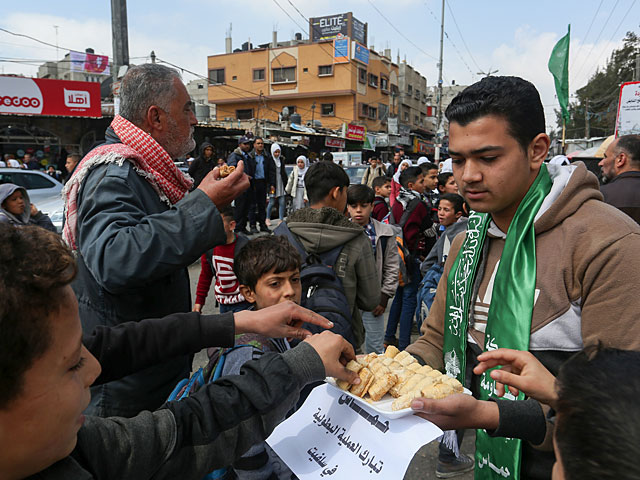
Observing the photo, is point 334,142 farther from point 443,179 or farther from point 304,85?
point 443,179

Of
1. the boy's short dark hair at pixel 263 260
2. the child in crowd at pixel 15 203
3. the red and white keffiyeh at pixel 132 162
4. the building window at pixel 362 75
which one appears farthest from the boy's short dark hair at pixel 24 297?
the building window at pixel 362 75

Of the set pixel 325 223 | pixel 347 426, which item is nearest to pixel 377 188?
pixel 325 223

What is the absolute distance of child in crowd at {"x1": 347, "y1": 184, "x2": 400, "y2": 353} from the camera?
4312 millimetres

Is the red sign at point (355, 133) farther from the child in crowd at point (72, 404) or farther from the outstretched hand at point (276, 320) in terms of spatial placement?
the child in crowd at point (72, 404)

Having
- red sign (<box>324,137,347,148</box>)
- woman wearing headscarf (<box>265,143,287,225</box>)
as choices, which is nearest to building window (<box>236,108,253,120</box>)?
red sign (<box>324,137,347,148</box>)

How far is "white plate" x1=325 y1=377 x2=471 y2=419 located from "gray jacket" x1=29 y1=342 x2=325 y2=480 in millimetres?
136

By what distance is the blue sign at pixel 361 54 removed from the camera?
4428cm

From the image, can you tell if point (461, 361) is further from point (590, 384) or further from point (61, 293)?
point (61, 293)

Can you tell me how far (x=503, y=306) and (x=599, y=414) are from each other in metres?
0.83

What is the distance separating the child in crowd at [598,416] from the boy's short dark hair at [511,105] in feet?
3.00

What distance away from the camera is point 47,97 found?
1702cm

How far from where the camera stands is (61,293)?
906 mm

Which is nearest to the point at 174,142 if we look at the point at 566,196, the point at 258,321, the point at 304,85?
the point at 258,321

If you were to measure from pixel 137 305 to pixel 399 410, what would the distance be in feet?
3.73
